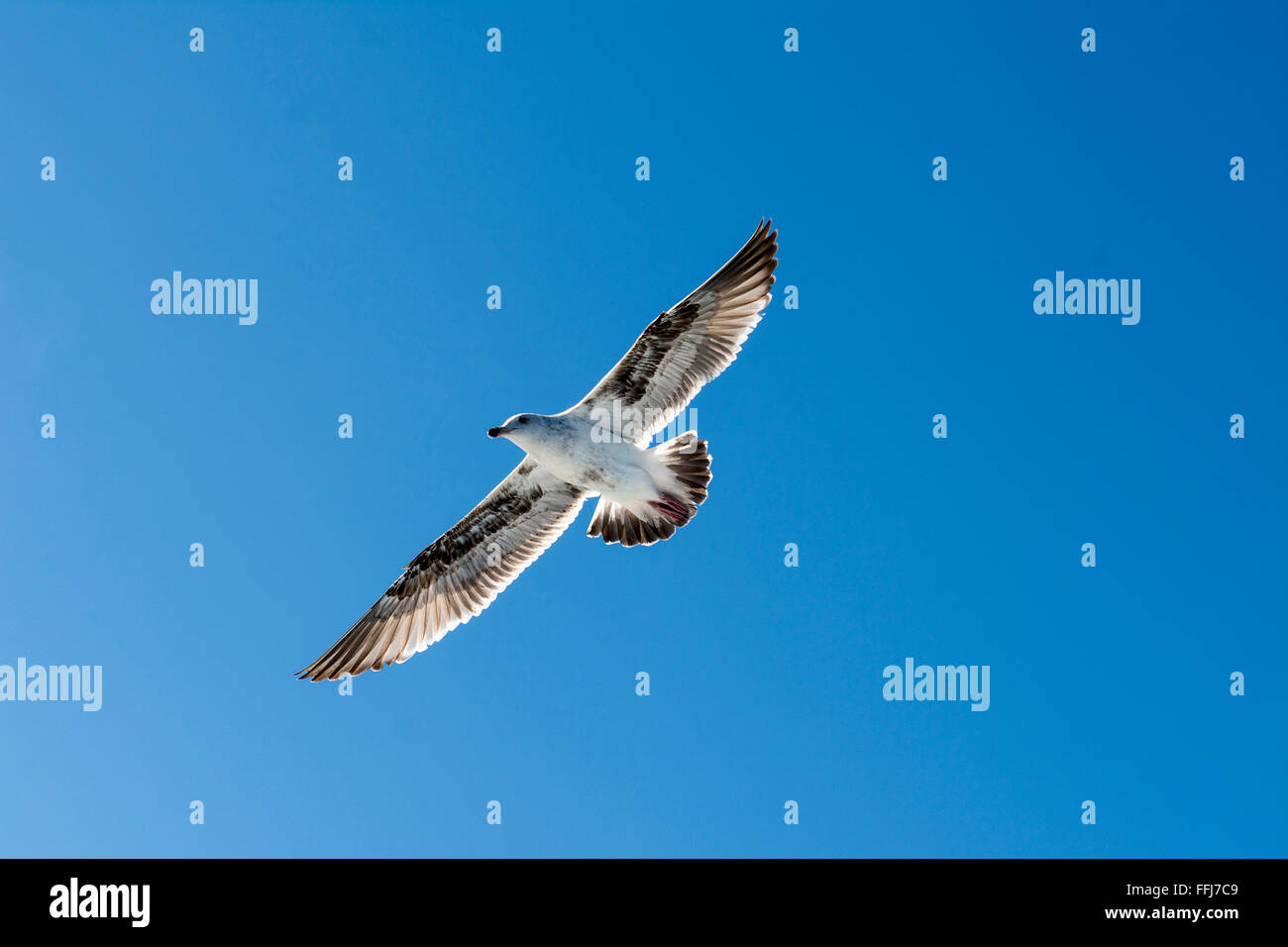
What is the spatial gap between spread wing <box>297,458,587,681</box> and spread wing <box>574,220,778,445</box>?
3.16 feet

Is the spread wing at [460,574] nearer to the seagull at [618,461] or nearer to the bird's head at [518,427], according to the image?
the seagull at [618,461]

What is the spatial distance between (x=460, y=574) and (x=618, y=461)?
2019 millimetres

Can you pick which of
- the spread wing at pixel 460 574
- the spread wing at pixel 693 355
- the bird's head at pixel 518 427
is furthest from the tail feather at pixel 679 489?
the spread wing at pixel 460 574

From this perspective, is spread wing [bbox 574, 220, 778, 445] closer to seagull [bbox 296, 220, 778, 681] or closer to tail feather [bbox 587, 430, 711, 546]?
seagull [bbox 296, 220, 778, 681]

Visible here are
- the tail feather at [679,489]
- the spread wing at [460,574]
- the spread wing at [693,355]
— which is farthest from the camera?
the spread wing at [460,574]

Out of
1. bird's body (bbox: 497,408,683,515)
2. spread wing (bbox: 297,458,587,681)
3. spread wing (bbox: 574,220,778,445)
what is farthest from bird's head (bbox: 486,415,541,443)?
spread wing (bbox: 297,458,587,681)

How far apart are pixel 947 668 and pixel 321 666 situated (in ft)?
20.9

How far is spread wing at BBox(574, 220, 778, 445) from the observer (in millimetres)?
8102

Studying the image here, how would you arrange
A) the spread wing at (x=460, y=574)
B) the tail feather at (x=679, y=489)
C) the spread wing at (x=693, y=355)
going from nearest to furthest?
the tail feather at (x=679, y=489)
the spread wing at (x=693, y=355)
the spread wing at (x=460, y=574)

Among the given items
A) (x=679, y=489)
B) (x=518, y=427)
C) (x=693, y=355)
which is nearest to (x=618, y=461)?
(x=679, y=489)

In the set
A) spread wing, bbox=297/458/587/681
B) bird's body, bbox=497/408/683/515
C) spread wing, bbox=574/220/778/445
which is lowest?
spread wing, bbox=297/458/587/681

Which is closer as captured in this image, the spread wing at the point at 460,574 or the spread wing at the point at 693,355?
the spread wing at the point at 693,355

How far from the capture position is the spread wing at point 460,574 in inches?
346
